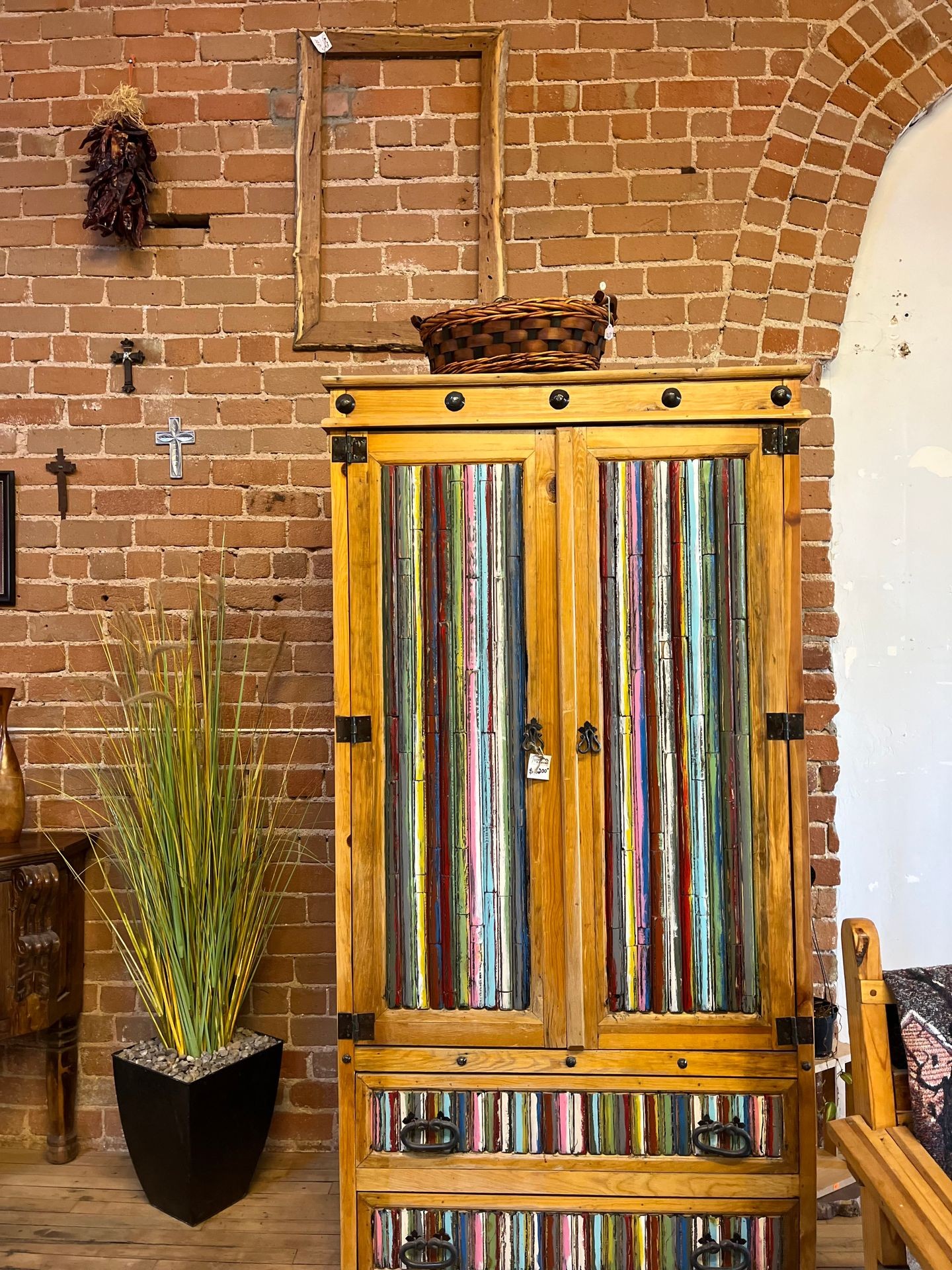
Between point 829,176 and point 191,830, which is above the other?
point 829,176

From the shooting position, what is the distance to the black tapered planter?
2.24m

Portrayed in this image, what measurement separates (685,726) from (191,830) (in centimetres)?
130

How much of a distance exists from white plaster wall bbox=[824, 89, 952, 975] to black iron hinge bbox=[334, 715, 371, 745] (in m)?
1.50

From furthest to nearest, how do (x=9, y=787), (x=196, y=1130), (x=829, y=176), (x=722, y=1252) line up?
(x=829, y=176), (x=9, y=787), (x=196, y=1130), (x=722, y=1252)

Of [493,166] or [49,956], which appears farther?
[493,166]

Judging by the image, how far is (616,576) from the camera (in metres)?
1.88

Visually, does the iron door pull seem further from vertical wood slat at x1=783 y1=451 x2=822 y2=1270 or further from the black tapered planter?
the black tapered planter

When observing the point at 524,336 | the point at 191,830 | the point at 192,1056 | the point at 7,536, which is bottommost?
the point at 192,1056

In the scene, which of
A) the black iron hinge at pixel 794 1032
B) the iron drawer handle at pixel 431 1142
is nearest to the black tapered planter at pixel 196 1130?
the iron drawer handle at pixel 431 1142

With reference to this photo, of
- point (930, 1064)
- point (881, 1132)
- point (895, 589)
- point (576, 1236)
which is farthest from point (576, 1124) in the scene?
point (895, 589)

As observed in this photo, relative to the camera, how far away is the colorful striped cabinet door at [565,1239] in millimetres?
1816

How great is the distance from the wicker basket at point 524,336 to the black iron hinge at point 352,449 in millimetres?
259

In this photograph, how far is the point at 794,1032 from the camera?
182cm

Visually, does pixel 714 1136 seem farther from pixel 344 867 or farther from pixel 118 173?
pixel 118 173
